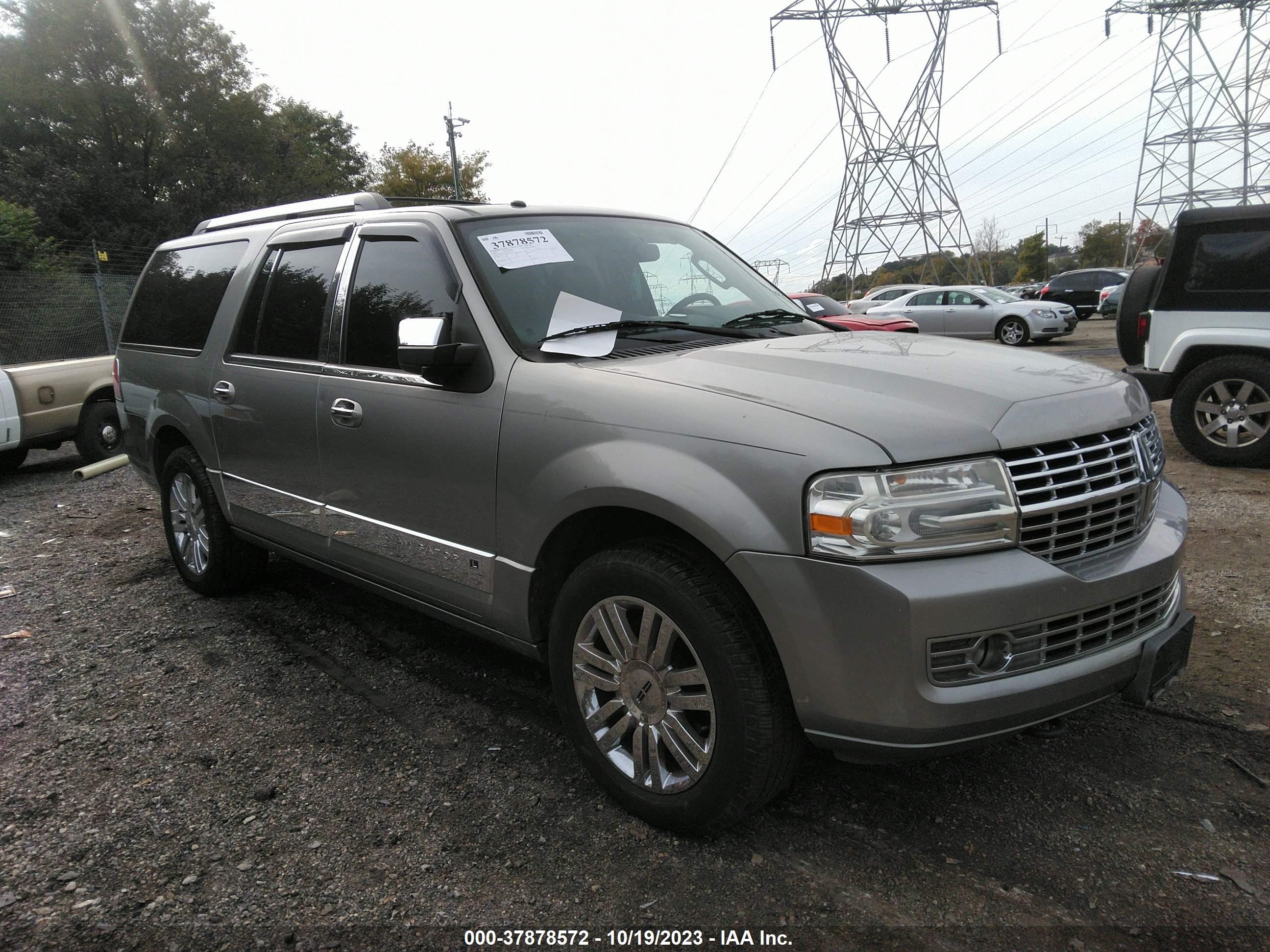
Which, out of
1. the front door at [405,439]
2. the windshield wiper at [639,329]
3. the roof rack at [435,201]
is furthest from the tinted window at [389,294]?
the windshield wiper at [639,329]

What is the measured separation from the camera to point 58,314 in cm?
1698

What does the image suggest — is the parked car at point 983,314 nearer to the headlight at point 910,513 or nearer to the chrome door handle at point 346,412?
the chrome door handle at point 346,412

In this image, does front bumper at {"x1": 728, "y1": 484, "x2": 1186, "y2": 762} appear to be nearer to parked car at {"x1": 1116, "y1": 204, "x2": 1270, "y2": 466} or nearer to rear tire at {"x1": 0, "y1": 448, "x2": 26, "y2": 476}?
parked car at {"x1": 1116, "y1": 204, "x2": 1270, "y2": 466}

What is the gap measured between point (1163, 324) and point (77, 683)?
7.70 m

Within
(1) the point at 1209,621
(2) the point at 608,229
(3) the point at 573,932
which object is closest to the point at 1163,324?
(1) the point at 1209,621

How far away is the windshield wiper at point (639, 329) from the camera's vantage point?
296cm

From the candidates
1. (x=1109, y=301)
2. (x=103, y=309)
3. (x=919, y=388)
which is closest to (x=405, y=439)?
(x=919, y=388)

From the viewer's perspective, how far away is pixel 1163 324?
277 inches

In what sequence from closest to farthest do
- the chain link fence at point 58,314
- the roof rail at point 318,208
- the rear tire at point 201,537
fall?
the roof rail at point 318,208, the rear tire at point 201,537, the chain link fence at point 58,314

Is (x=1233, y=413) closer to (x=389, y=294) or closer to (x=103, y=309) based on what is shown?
(x=389, y=294)

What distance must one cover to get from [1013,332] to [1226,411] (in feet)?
50.1

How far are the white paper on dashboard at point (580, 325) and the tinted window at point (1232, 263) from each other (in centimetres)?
591

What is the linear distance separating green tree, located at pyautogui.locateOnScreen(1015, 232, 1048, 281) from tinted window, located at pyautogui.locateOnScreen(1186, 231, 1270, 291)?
77.1m

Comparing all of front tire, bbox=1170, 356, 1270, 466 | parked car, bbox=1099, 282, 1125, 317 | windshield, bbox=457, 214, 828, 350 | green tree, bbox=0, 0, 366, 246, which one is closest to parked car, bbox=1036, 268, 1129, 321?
parked car, bbox=1099, 282, 1125, 317
